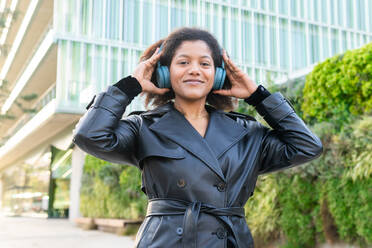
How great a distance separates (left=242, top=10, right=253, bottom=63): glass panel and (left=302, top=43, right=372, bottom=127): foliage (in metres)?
15.3

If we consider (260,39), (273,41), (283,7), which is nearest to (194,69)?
(260,39)

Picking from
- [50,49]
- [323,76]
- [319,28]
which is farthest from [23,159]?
[323,76]

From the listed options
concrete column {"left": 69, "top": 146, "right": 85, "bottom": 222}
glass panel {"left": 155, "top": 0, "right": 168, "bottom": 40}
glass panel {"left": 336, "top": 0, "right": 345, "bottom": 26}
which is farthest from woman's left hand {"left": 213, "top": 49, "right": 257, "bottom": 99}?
glass panel {"left": 336, "top": 0, "right": 345, "bottom": 26}

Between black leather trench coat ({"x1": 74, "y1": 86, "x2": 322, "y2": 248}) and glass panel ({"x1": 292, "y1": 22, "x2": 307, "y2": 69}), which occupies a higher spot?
glass panel ({"x1": 292, "y1": 22, "x2": 307, "y2": 69})

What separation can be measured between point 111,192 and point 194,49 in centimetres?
1298

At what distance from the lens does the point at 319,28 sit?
27.0 m

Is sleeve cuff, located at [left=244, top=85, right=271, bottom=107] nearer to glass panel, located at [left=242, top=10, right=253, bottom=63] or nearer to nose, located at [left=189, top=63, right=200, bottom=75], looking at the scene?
nose, located at [left=189, top=63, right=200, bottom=75]

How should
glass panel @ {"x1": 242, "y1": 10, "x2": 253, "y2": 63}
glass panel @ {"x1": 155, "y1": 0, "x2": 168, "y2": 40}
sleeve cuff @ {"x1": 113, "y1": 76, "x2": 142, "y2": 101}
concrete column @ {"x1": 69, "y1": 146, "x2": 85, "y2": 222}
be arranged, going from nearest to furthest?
1. sleeve cuff @ {"x1": 113, "y1": 76, "x2": 142, "y2": 101}
2. glass panel @ {"x1": 155, "y1": 0, "x2": 168, "y2": 40}
3. concrete column @ {"x1": 69, "y1": 146, "x2": 85, "y2": 222}
4. glass panel @ {"x1": 242, "y1": 10, "x2": 253, "y2": 63}

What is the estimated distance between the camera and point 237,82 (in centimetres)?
222

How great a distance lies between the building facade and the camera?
65.8 feet

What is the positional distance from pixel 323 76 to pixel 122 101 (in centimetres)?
700

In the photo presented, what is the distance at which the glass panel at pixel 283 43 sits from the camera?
25016 millimetres

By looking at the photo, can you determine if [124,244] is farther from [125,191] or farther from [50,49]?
[50,49]

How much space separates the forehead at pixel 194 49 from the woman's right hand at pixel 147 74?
116mm
